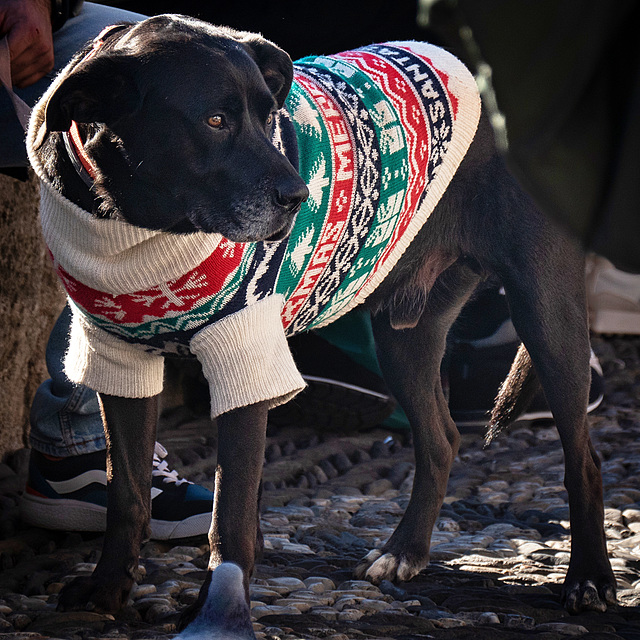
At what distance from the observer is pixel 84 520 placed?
259 cm

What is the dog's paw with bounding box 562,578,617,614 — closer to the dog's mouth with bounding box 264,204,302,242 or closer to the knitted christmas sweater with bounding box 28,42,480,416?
the knitted christmas sweater with bounding box 28,42,480,416

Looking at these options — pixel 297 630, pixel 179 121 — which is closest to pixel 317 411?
pixel 297 630

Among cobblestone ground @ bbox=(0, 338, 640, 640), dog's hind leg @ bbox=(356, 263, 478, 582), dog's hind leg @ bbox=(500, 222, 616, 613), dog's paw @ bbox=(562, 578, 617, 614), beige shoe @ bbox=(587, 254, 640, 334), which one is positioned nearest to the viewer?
cobblestone ground @ bbox=(0, 338, 640, 640)

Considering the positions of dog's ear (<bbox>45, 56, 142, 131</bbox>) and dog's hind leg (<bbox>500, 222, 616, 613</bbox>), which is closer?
dog's ear (<bbox>45, 56, 142, 131</bbox>)

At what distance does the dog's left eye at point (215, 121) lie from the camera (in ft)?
5.93

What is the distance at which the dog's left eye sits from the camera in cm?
181

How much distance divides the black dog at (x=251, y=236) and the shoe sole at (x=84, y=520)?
1.27 ft

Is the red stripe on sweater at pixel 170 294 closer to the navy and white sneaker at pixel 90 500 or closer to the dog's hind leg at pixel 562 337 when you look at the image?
the navy and white sneaker at pixel 90 500

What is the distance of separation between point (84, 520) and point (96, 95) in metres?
1.43

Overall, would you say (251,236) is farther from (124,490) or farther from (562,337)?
(562,337)

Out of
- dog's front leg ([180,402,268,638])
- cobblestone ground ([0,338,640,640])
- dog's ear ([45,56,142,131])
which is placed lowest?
cobblestone ground ([0,338,640,640])

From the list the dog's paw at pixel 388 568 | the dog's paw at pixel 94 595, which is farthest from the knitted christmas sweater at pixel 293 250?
the dog's paw at pixel 388 568

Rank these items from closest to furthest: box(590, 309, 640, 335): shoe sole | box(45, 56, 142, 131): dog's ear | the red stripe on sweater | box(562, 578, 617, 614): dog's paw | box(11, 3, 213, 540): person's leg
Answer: box(45, 56, 142, 131): dog's ear
the red stripe on sweater
box(562, 578, 617, 614): dog's paw
box(11, 3, 213, 540): person's leg
box(590, 309, 640, 335): shoe sole

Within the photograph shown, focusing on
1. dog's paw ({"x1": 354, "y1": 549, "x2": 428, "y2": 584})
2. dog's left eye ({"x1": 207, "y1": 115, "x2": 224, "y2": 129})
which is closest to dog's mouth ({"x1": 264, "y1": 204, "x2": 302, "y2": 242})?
dog's left eye ({"x1": 207, "y1": 115, "x2": 224, "y2": 129})
